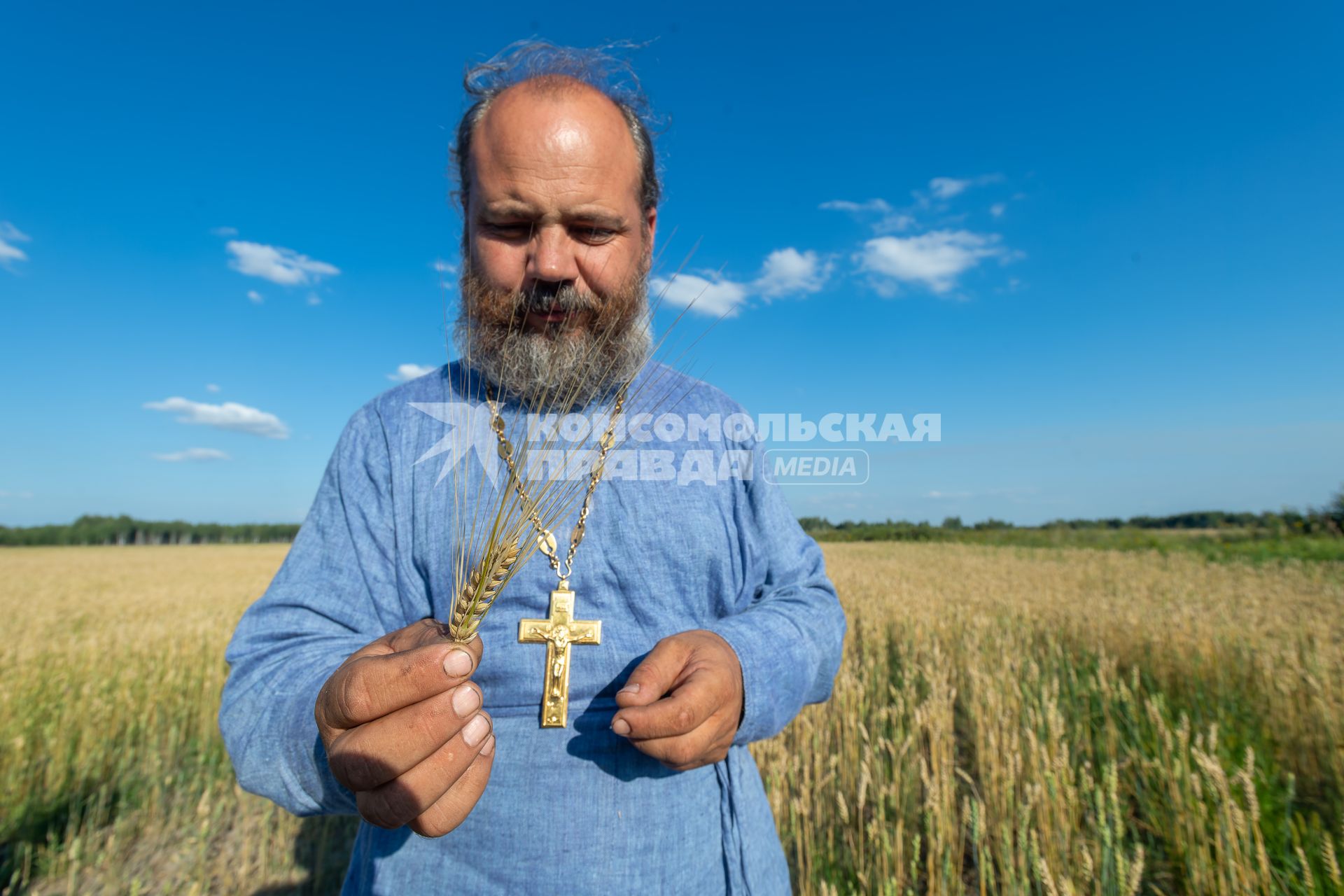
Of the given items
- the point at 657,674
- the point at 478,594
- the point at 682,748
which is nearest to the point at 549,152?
the point at 478,594

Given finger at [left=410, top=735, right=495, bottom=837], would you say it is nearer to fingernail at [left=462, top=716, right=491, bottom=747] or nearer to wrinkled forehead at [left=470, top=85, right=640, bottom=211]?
fingernail at [left=462, top=716, right=491, bottom=747]

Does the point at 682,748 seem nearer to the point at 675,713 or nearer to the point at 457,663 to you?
the point at 675,713

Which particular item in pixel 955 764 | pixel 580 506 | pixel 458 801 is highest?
pixel 580 506

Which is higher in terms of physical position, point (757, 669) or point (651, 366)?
point (651, 366)

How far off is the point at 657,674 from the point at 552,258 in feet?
3.12

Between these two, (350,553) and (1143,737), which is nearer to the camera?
(350,553)

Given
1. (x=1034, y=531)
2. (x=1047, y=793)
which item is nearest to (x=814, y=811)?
(x=1047, y=793)

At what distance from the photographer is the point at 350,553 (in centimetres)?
132

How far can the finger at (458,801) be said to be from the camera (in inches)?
34.2

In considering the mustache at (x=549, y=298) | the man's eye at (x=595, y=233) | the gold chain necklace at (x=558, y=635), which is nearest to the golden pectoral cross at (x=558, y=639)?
the gold chain necklace at (x=558, y=635)

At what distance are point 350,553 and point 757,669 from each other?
0.90 m

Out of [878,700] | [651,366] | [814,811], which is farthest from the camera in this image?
[878,700]

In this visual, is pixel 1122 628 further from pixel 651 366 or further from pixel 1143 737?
pixel 651 366

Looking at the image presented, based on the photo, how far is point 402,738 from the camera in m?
0.80
